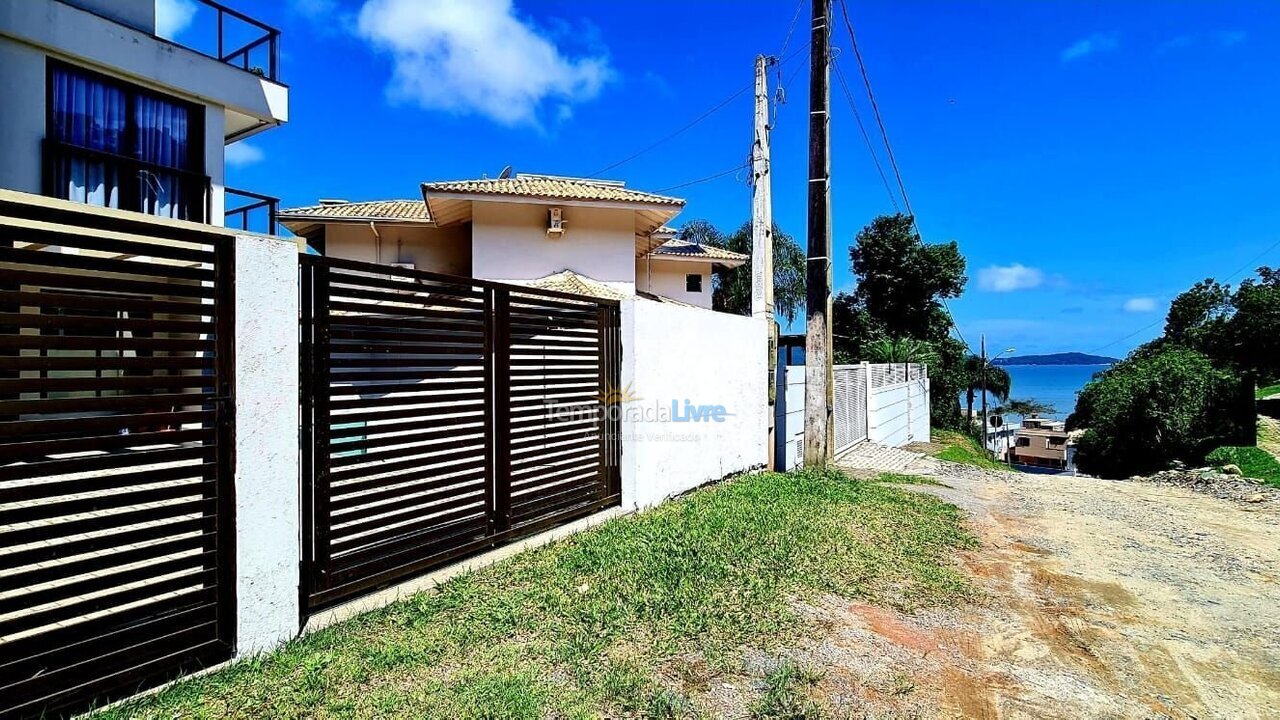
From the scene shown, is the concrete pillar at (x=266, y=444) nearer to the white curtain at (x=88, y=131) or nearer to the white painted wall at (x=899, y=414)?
the white curtain at (x=88, y=131)

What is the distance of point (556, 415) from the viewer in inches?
211

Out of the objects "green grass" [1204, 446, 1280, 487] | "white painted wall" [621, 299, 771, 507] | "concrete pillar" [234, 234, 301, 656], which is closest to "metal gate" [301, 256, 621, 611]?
"concrete pillar" [234, 234, 301, 656]

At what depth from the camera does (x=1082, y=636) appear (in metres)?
3.76

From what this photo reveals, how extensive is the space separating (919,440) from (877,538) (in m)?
15.4

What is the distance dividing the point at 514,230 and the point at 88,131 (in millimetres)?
7171

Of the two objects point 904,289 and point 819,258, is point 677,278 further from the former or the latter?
point 904,289

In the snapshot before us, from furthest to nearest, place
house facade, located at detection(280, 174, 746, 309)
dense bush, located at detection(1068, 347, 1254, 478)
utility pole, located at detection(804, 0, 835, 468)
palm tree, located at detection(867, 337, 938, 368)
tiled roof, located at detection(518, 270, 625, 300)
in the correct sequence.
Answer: palm tree, located at detection(867, 337, 938, 368) < dense bush, located at detection(1068, 347, 1254, 478) < house facade, located at detection(280, 174, 746, 309) < tiled roof, located at detection(518, 270, 625, 300) < utility pole, located at detection(804, 0, 835, 468)

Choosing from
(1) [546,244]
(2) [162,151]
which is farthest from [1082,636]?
(2) [162,151]

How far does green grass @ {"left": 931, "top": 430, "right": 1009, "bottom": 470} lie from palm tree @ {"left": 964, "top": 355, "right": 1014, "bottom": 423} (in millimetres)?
9665

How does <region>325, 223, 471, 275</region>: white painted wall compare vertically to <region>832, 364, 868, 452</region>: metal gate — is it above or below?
above

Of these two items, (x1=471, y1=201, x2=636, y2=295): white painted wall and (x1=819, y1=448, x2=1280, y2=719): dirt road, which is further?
(x1=471, y1=201, x2=636, y2=295): white painted wall

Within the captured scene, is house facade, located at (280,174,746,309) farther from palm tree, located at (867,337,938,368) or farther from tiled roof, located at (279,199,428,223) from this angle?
palm tree, located at (867,337,938,368)

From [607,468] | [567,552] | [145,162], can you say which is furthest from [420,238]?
[567,552]

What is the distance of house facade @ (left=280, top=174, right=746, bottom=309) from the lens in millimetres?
13531
